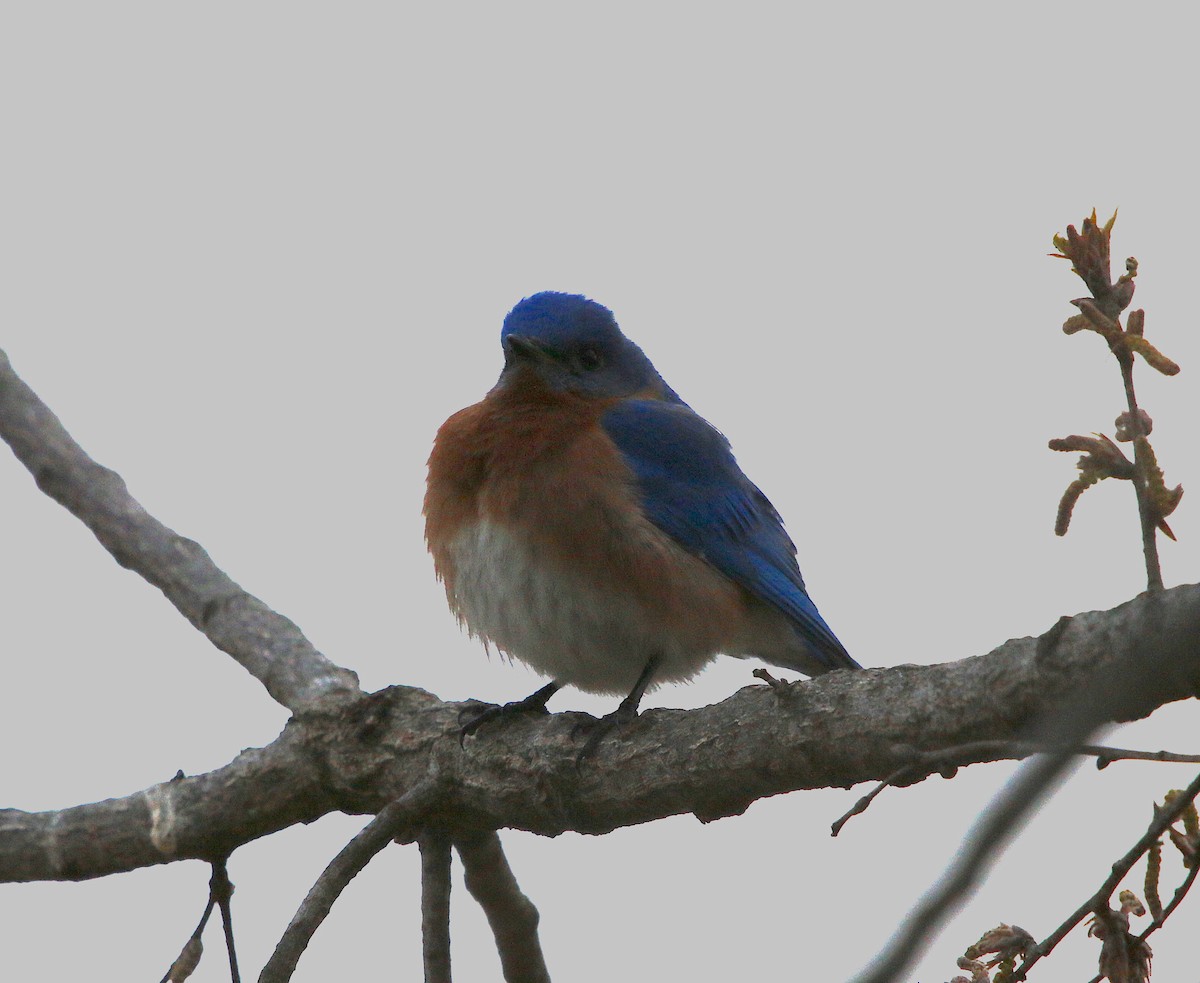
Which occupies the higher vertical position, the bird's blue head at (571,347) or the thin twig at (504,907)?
the bird's blue head at (571,347)

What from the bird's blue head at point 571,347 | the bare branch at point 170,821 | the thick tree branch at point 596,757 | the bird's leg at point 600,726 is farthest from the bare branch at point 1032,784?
the bird's blue head at point 571,347

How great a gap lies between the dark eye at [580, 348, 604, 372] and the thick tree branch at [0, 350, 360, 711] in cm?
191

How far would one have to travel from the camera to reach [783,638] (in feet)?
21.9

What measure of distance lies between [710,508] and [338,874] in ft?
9.07

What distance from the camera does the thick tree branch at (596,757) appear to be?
3465 mm

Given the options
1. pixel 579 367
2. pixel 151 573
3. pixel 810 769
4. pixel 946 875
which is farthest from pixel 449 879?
pixel 946 875

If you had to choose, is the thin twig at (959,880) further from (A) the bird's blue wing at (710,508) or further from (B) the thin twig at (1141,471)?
(A) the bird's blue wing at (710,508)

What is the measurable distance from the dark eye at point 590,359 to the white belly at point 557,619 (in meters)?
1.32

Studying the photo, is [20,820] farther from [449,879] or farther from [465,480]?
[465,480]

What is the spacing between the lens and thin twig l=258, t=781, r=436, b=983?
13.4 ft

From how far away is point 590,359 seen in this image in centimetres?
721

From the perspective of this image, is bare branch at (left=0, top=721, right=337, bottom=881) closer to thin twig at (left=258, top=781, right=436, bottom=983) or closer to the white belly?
thin twig at (left=258, top=781, right=436, bottom=983)

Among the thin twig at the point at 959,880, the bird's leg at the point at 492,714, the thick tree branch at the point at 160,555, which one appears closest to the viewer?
the thin twig at the point at 959,880

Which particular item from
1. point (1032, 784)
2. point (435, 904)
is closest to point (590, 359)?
point (435, 904)
